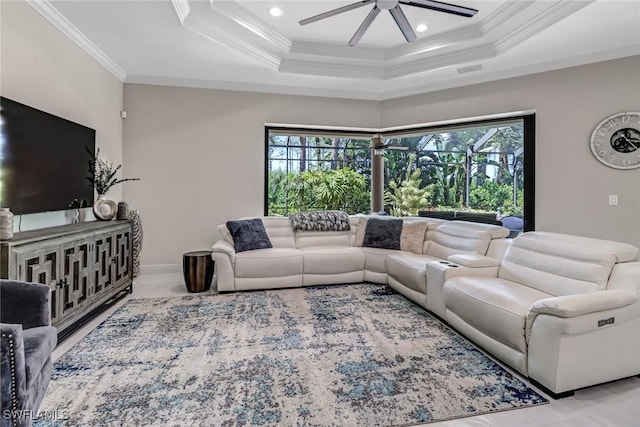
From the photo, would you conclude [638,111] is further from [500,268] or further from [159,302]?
[159,302]

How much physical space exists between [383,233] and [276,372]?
2.79 meters

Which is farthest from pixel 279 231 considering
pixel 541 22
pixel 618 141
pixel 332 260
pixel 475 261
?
pixel 618 141

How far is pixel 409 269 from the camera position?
12.3ft

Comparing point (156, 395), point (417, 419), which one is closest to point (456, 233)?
point (417, 419)

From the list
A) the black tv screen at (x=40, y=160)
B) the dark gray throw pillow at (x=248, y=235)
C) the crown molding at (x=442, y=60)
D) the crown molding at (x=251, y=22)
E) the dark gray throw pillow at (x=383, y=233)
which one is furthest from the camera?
the dark gray throw pillow at (x=383, y=233)

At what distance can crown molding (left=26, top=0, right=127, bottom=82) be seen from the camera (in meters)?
2.92

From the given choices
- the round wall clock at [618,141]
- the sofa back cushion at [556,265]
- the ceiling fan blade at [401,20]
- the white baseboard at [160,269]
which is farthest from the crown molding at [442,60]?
the white baseboard at [160,269]

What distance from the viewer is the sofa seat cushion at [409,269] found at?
3.54 m

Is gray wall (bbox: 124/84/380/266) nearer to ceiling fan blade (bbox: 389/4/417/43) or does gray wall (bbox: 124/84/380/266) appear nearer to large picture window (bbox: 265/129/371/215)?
large picture window (bbox: 265/129/371/215)

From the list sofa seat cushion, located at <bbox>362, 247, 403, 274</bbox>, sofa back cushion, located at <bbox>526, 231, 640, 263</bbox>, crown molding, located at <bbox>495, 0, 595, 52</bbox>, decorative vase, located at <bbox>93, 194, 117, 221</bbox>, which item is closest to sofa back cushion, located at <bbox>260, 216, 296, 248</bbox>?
sofa seat cushion, located at <bbox>362, 247, 403, 274</bbox>

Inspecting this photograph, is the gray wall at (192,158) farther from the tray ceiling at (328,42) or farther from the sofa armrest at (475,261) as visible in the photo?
the sofa armrest at (475,261)

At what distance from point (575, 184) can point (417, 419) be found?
149 inches

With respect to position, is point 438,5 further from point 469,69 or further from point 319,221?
point 319,221

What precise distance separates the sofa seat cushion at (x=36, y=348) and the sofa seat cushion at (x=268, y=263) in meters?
2.39
